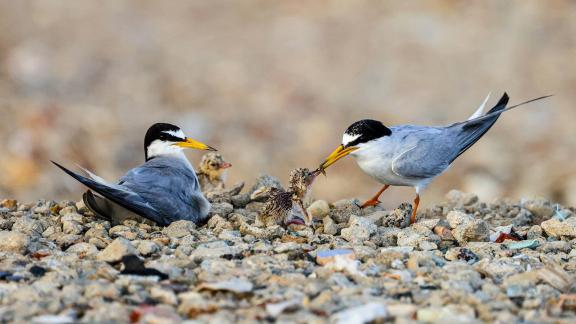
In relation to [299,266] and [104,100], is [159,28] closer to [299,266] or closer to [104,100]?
[104,100]

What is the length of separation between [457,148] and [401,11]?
1063cm

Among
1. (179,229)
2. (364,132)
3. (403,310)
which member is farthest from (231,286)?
(364,132)

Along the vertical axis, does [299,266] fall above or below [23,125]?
below

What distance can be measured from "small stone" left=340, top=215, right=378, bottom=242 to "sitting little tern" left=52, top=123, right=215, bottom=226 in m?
1.05

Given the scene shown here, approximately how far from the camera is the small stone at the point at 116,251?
203 inches

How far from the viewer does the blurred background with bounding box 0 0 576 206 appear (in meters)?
13.3

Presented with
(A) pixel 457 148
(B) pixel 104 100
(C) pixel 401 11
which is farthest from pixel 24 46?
(A) pixel 457 148

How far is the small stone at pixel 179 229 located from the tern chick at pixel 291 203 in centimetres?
48

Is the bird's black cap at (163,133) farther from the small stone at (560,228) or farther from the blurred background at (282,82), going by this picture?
the blurred background at (282,82)

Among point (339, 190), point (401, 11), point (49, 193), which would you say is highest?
point (401, 11)

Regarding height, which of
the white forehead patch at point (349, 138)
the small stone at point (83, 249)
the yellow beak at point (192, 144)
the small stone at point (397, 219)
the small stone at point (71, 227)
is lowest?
the small stone at point (83, 249)

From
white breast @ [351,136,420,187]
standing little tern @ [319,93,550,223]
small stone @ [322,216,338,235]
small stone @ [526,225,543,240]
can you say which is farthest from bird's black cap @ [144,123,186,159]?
small stone @ [526,225,543,240]

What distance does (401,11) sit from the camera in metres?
17.6

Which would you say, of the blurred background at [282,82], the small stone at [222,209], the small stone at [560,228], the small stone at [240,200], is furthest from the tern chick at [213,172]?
the blurred background at [282,82]
